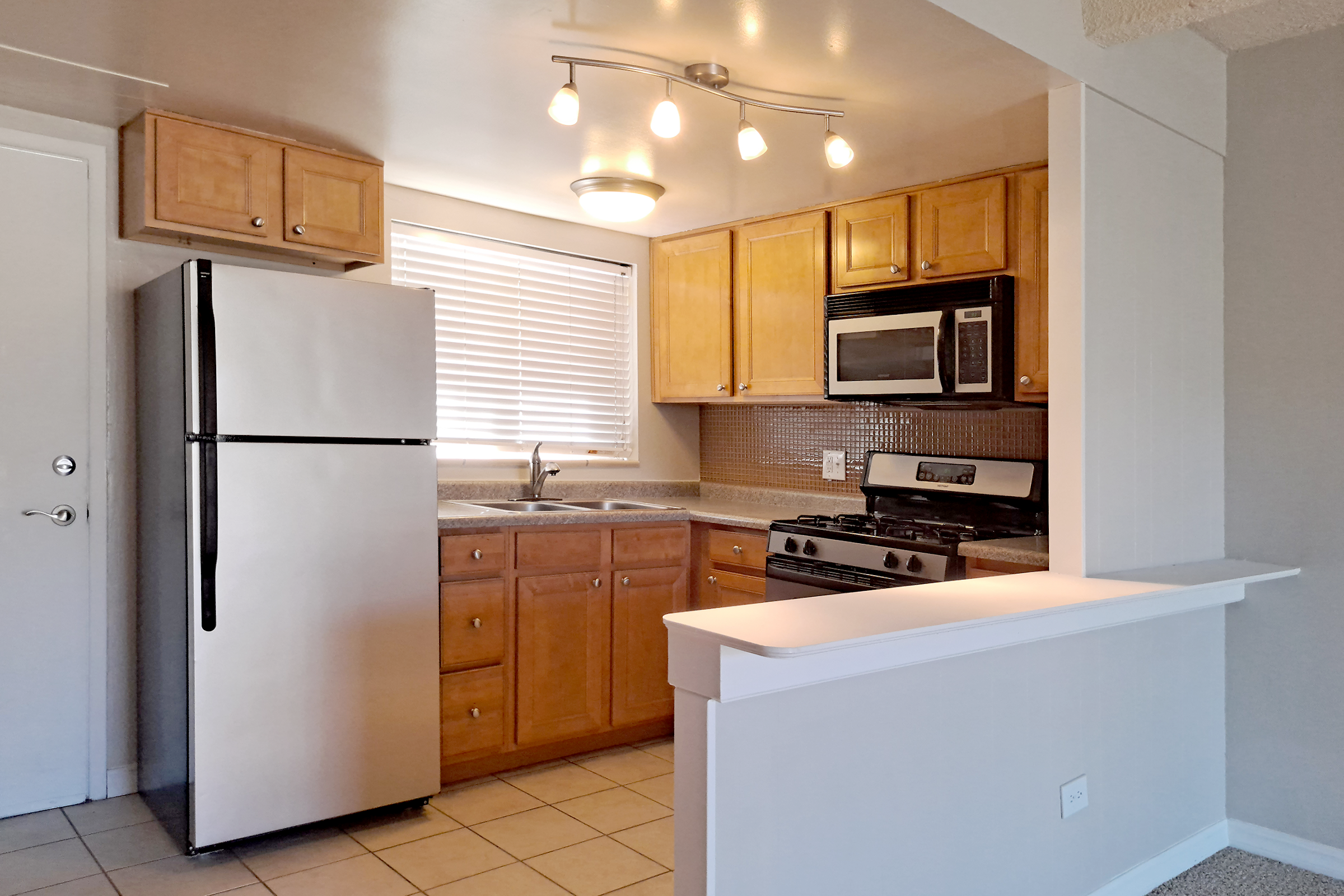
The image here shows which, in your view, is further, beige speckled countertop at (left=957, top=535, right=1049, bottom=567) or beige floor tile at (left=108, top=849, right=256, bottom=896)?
beige speckled countertop at (left=957, top=535, right=1049, bottom=567)

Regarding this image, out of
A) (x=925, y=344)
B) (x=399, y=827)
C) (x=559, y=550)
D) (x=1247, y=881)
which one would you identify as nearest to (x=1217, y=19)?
(x=925, y=344)

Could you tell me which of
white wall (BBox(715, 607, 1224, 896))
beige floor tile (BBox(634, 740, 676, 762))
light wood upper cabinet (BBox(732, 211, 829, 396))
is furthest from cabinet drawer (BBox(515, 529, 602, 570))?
white wall (BBox(715, 607, 1224, 896))

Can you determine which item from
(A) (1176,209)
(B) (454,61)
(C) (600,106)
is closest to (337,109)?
(B) (454,61)

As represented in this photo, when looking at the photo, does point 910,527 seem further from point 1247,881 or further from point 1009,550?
point 1247,881

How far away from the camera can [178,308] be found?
104 inches

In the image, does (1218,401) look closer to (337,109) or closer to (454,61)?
(454,61)

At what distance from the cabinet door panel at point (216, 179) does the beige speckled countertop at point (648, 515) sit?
112 centimetres

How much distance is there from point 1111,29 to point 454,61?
1658mm

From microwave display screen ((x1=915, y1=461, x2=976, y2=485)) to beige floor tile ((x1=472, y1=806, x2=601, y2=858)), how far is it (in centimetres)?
180

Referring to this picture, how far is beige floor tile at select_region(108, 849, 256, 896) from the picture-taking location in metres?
2.40

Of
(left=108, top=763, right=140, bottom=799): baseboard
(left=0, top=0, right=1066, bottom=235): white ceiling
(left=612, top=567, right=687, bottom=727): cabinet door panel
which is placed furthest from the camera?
(left=612, top=567, right=687, bottom=727): cabinet door panel

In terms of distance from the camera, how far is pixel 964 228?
328 centimetres

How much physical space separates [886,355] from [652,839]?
186cm

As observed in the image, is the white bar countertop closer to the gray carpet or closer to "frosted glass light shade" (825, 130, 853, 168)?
the gray carpet
